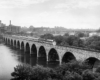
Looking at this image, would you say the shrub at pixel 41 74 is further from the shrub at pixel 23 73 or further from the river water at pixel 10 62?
the river water at pixel 10 62

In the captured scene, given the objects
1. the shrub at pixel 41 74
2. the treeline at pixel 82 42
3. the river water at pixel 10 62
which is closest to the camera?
the shrub at pixel 41 74

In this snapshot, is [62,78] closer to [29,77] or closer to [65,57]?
[29,77]

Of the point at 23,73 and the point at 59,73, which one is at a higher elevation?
the point at 59,73

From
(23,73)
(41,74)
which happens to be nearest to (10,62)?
(23,73)

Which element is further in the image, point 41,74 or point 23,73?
point 23,73

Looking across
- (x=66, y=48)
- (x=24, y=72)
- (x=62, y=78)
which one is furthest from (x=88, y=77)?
(x=66, y=48)

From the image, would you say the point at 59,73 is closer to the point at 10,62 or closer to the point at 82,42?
the point at 10,62

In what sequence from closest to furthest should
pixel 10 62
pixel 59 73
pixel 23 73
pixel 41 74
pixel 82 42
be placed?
pixel 41 74, pixel 59 73, pixel 23 73, pixel 10 62, pixel 82 42

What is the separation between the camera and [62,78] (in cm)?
2075

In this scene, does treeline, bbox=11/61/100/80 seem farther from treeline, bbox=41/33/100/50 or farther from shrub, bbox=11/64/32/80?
treeline, bbox=41/33/100/50

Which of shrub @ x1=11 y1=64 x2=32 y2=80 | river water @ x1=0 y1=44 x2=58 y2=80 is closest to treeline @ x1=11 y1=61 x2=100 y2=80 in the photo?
shrub @ x1=11 y1=64 x2=32 y2=80

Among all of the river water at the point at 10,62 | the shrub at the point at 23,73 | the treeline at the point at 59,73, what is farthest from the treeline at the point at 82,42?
the shrub at the point at 23,73

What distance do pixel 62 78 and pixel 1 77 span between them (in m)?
14.4

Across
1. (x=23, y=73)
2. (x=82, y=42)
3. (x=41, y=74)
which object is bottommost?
(x=23, y=73)
